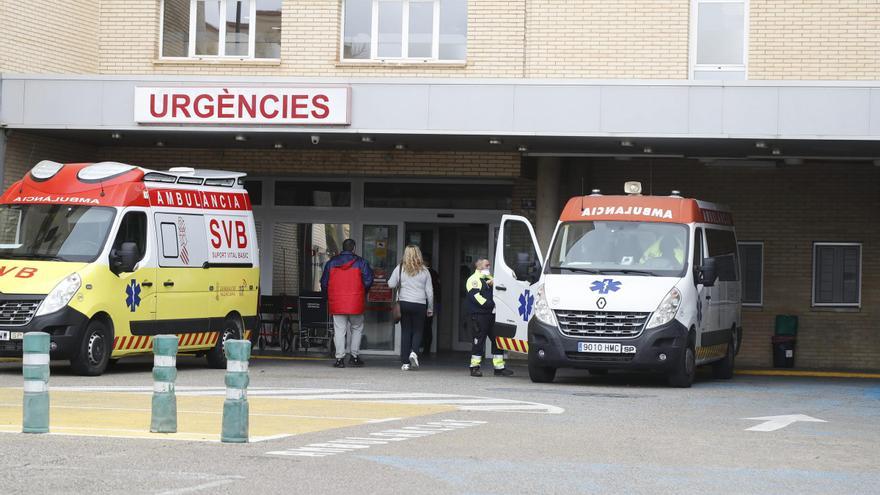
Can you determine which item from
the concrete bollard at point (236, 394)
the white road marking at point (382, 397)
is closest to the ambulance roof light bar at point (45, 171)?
the white road marking at point (382, 397)

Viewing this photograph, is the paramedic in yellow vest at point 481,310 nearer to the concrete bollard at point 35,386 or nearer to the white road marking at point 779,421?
the white road marking at point 779,421

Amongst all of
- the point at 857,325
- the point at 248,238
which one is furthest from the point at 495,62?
the point at 857,325

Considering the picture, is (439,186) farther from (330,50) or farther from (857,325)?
(857,325)

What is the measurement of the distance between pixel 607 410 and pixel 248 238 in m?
8.23

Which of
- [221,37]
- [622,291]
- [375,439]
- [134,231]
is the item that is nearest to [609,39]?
[221,37]

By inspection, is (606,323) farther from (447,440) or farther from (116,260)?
(447,440)

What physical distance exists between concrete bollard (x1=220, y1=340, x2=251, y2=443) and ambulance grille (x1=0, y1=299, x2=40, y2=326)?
301 inches

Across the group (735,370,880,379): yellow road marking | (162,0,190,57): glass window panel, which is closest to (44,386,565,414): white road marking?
(735,370,880,379): yellow road marking

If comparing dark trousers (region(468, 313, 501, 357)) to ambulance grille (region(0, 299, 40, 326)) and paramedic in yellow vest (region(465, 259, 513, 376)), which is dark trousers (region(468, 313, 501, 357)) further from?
ambulance grille (region(0, 299, 40, 326))

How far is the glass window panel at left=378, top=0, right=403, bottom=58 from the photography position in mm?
24688

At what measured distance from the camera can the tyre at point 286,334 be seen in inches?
1009

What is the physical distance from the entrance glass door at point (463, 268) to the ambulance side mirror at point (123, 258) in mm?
8989

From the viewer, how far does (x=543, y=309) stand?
18828 millimetres

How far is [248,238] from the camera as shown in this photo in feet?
71.6
